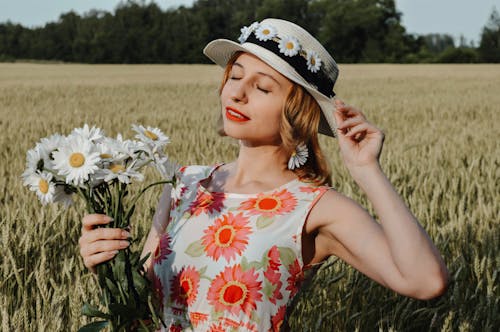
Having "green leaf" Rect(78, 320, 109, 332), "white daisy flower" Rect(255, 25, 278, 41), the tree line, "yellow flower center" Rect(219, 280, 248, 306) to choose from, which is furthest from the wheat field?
the tree line

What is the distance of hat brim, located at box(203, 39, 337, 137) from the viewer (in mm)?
1620

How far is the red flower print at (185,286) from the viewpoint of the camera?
1564 millimetres

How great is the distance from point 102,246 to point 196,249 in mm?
243

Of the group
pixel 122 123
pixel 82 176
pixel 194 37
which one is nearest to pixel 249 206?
pixel 82 176

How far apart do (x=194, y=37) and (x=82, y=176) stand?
51.4 m

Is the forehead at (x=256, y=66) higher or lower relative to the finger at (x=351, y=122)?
higher

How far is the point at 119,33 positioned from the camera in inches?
2053

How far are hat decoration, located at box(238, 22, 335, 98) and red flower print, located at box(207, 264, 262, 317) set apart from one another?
467 mm

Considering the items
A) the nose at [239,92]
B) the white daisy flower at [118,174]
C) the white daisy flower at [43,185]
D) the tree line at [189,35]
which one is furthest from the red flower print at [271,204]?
the tree line at [189,35]

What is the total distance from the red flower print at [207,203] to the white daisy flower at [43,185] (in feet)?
1.17

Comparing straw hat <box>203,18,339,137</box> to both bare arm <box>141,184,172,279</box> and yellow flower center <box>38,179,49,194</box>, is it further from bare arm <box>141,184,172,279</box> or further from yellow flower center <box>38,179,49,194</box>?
yellow flower center <box>38,179,49,194</box>

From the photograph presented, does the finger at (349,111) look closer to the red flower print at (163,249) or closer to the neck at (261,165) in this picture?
the neck at (261,165)

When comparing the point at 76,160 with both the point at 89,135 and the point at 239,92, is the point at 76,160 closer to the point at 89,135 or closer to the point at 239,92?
the point at 89,135

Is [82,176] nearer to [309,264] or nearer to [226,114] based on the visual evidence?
[226,114]
